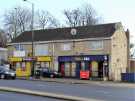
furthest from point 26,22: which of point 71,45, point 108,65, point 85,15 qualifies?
point 108,65

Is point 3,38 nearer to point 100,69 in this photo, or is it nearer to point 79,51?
point 79,51

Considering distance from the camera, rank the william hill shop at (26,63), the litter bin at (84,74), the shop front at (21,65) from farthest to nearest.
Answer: the shop front at (21,65) → the william hill shop at (26,63) → the litter bin at (84,74)

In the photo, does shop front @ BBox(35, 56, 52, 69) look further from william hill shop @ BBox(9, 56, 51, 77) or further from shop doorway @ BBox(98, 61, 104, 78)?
shop doorway @ BBox(98, 61, 104, 78)

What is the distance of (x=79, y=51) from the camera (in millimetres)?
59844

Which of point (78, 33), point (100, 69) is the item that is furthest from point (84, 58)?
point (78, 33)

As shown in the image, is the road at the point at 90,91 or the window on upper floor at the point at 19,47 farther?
the window on upper floor at the point at 19,47

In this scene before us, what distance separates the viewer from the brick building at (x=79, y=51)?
57.2 meters

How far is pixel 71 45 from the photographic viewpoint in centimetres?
6091

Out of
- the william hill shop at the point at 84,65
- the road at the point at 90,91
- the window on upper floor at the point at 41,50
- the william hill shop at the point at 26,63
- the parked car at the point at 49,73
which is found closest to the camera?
the road at the point at 90,91

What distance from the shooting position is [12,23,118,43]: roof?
58.7 meters

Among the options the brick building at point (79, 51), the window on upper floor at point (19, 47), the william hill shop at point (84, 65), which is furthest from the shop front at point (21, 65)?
the william hill shop at point (84, 65)

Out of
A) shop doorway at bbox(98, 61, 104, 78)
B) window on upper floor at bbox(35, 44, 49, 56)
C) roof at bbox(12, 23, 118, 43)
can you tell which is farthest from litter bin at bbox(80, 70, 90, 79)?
window on upper floor at bbox(35, 44, 49, 56)

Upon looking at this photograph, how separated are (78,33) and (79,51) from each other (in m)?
3.60

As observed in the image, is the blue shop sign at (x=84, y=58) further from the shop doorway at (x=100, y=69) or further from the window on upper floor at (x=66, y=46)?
the window on upper floor at (x=66, y=46)
